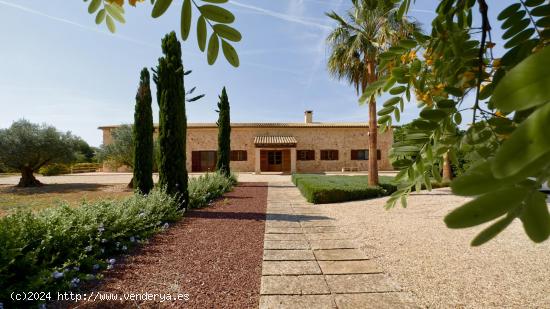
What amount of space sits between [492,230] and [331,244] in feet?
16.9

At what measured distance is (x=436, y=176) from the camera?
1317mm

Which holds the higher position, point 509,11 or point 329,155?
point 329,155

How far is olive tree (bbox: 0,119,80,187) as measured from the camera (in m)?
18.4

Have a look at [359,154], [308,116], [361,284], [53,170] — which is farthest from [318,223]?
[53,170]

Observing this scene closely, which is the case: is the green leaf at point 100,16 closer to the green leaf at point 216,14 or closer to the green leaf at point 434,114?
the green leaf at point 216,14

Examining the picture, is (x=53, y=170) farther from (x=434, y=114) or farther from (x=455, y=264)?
(x=434, y=114)

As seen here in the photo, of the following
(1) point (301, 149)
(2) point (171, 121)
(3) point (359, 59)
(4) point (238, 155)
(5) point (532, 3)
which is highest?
(3) point (359, 59)

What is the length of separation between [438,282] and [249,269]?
96.6 inches

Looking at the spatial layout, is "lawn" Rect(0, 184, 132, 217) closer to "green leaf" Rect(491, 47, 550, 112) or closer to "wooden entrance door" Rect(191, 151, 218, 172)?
"green leaf" Rect(491, 47, 550, 112)

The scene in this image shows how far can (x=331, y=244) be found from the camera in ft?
17.5

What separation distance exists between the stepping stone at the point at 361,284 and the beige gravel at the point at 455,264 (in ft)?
0.63

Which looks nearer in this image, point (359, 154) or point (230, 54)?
point (230, 54)

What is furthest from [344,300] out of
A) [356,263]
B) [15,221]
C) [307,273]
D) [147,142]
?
[147,142]

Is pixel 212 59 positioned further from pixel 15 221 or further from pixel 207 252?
pixel 15 221
